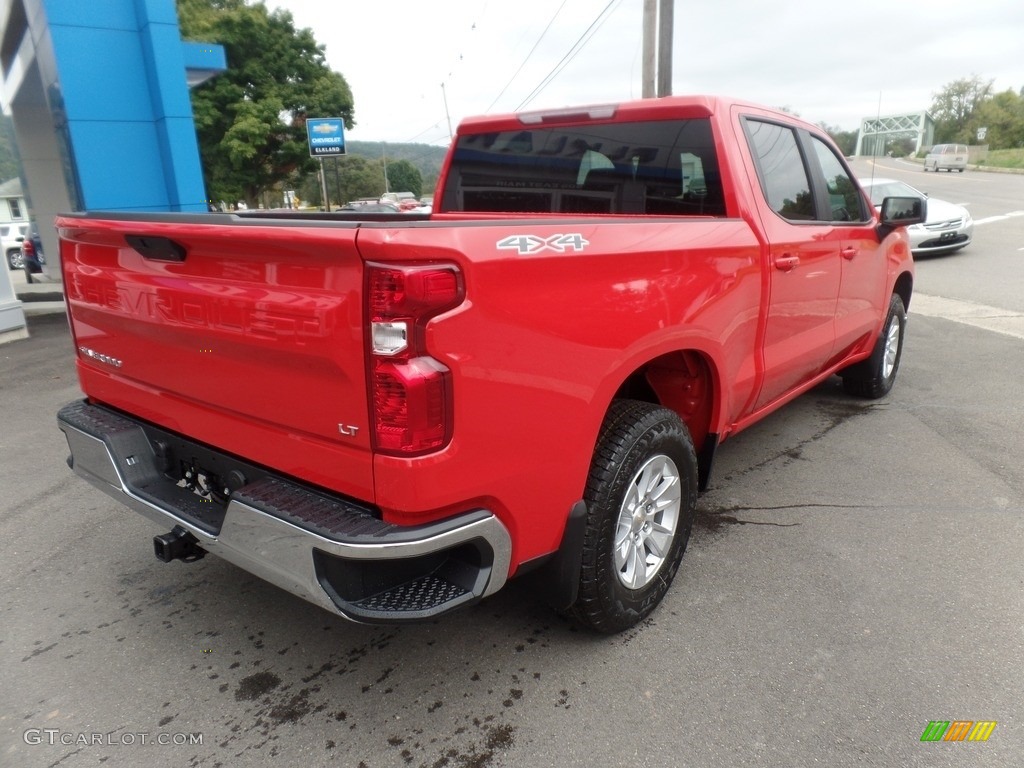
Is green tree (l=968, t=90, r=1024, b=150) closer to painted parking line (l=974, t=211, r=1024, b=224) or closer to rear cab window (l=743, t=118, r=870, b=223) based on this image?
painted parking line (l=974, t=211, r=1024, b=224)

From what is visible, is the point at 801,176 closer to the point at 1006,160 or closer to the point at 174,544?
the point at 174,544

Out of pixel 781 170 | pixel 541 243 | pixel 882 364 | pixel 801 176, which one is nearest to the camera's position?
pixel 541 243

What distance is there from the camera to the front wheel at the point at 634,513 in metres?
2.36

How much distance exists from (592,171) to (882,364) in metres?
3.04

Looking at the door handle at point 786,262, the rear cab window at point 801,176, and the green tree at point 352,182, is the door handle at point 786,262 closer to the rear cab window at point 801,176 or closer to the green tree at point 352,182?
the rear cab window at point 801,176

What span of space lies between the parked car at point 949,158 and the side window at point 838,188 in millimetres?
49225

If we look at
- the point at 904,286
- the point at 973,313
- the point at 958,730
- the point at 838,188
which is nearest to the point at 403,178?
the point at 973,313

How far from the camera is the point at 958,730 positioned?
218 cm

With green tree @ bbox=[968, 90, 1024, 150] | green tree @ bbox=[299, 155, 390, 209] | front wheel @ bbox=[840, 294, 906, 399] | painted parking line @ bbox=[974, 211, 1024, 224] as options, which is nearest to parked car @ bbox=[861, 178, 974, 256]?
painted parking line @ bbox=[974, 211, 1024, 224]

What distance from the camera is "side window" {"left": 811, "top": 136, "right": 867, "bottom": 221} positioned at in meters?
3.96

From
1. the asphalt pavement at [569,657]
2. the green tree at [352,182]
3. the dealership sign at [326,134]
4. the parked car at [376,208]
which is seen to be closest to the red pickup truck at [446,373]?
the asphalt pavement at [569,657]

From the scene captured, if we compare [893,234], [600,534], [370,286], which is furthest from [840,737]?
[893,234]

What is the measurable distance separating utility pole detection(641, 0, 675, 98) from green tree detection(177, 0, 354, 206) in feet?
56.6

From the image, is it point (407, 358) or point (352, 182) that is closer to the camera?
point (407, 358)
